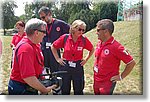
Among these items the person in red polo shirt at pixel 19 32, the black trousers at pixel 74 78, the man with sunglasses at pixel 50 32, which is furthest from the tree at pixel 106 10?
the person in red polo shirt at pixel 19 32

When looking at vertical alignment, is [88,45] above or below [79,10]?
below

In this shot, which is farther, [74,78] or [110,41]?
[74,78]

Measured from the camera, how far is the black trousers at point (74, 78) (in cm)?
219

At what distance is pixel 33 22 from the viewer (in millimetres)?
1677

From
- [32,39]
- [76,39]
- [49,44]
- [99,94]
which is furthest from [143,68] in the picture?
[32,39]

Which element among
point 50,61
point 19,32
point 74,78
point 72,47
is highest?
point 19,32

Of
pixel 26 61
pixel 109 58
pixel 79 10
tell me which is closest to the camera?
pixel 26 61

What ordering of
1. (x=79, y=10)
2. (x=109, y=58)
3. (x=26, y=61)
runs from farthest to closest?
(x=79, y=10)
(x=109, y=58)
(x=26, y=61)

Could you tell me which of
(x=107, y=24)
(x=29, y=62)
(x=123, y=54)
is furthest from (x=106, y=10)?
(x=29, y=62)

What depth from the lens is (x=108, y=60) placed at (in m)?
2.02

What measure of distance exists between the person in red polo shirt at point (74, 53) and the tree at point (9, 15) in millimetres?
369

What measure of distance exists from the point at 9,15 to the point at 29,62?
0.73 meters

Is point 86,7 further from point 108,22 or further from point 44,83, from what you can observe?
point 44,83

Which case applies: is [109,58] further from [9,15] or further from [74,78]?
[9,15]
